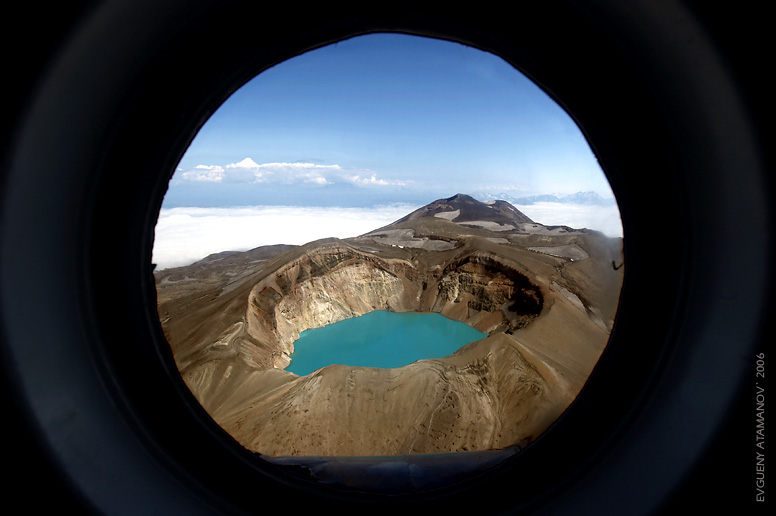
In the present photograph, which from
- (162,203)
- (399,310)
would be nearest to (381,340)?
(399,310)

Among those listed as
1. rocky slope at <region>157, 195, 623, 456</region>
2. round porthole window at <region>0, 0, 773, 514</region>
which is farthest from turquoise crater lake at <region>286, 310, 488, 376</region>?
round porthole window at <region>0, 0, 773, 514</region>

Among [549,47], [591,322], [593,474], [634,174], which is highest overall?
[549,47]

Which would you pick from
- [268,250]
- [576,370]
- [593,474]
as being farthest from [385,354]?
[593,474]

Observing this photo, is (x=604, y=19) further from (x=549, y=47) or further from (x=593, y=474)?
(x=593, y=474)

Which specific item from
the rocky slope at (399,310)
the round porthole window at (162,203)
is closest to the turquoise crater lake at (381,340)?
the rocky slope at (399,310)

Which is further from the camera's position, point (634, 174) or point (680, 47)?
point (634, 174)
